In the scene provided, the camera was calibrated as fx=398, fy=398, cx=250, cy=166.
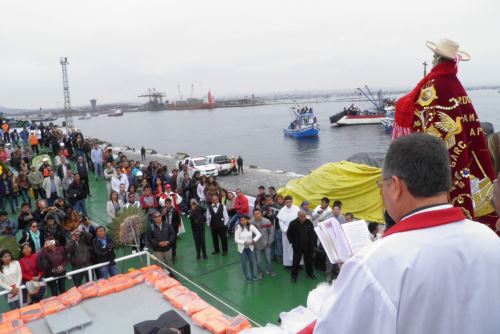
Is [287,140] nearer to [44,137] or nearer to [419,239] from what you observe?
[44,137]

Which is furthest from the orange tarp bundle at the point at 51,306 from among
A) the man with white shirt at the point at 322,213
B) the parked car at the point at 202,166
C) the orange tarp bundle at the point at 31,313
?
the parked car at the point at 202,166


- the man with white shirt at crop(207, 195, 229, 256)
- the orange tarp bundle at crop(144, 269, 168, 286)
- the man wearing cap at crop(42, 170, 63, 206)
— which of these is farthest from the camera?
the man wearing cap at crop(42, 170, 63, 206)

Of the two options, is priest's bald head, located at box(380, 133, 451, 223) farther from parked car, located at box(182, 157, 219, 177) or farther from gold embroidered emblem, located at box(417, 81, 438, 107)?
parked car, located at box(182, 157, 219, 177)

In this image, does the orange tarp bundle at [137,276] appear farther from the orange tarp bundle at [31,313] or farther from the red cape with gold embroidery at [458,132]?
the red cape with gold embroidery at [458,132]

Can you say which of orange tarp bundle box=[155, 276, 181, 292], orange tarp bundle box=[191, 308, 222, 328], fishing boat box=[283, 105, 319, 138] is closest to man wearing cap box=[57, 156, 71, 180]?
orange tarp bundle box=[155, 276, 181, 292]

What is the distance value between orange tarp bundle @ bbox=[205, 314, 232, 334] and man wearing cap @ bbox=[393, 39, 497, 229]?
340cm

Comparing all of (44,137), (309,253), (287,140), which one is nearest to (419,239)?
(309,253)

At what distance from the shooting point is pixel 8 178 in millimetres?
11312

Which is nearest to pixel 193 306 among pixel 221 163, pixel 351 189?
pixel 351 189

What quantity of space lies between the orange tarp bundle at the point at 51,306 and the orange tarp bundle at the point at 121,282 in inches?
31.7

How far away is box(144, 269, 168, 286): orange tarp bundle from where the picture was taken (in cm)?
632

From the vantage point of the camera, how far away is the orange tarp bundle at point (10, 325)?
16.5ft

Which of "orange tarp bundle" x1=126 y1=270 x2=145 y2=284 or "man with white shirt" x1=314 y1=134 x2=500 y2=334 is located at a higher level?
"man with white shirt" x1=314 y1=134 x2=500 y2=334

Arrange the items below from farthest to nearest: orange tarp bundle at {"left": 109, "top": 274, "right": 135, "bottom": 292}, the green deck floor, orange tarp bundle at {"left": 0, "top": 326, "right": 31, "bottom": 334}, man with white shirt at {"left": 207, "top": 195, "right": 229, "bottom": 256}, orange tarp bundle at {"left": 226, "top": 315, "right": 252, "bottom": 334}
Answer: man with white shirt at {"left": 207, "top": 195, "right": 229, "bottom": 256}
the green deck floor
orange tarp bundle at {"left": 109, "top": 274, "right": 135, "bottom": 292}
orange tarp bundle at {"left": 0, "top": 326, "right": 31, "bottom": 334}
orange tarp bundle at {"left": 226, "top": 315, "right": 252, "bottom": 334}
